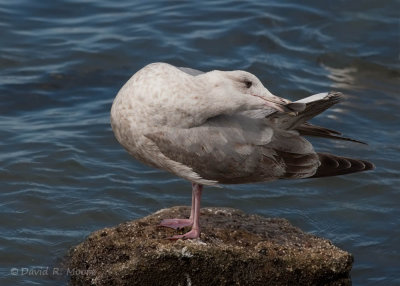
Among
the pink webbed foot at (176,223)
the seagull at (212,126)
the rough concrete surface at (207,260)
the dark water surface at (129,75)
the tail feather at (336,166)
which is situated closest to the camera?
the rough concrete surface at (207,260)

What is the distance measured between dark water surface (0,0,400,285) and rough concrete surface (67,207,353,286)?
0.80 m

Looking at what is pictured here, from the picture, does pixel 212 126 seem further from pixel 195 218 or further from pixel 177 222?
pixel 177 222

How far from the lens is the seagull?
680cm

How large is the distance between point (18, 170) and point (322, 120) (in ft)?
13.4

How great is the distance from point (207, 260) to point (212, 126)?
1.08 meters

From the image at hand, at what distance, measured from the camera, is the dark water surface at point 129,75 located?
8.90 meters

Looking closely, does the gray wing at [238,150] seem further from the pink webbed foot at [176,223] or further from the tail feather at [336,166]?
the pink webbed foot at [176,223]

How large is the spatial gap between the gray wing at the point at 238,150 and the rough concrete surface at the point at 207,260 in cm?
52

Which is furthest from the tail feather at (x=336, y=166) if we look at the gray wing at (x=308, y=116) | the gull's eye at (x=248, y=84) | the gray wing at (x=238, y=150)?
the gull's eye at (x=248, y=84)

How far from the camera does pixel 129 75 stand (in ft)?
41.6

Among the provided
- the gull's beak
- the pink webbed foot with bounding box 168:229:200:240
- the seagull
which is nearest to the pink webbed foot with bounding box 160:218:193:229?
the seagull

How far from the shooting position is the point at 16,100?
1173 centimetres

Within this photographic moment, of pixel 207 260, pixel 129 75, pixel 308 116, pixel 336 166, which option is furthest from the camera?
pixel 129 75

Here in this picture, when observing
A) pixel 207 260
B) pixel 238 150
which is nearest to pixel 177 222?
pixel 207 260
